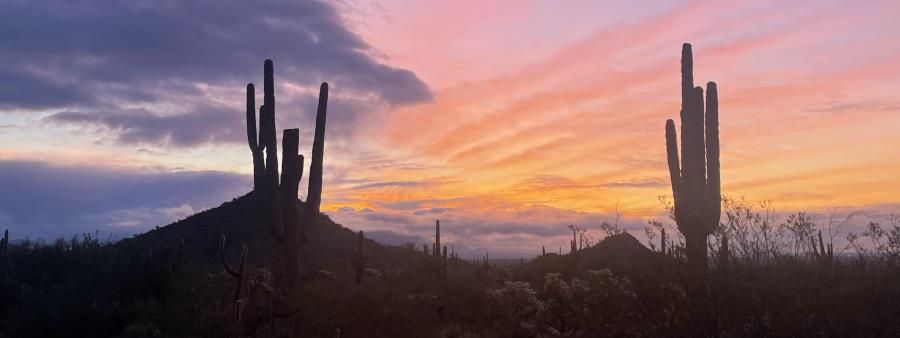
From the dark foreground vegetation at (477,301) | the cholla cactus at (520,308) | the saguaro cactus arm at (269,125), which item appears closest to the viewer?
the dark foreground vegetation at (477,301)

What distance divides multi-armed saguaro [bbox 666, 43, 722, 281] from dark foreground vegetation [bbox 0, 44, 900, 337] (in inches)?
1.1

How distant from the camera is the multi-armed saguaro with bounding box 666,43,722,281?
618 inches

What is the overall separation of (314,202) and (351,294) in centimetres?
329

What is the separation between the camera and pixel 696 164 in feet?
52.7

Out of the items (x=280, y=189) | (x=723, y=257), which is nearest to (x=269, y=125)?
(x=280, y=189)

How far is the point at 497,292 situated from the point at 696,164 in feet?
20.3

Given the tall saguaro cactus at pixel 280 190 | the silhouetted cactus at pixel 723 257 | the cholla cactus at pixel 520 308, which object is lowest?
the cholla cactus at pixel 520 308

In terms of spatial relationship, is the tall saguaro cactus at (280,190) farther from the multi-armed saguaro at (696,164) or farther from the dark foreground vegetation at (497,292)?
the multi-armed saguaro at (696,164)

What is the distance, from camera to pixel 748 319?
9797 millimetres

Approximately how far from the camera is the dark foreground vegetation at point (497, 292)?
10117 millimetres

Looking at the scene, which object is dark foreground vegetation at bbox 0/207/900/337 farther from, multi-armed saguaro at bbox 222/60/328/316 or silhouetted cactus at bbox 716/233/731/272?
multi-armed saguaro at bbox 222/60/328/316

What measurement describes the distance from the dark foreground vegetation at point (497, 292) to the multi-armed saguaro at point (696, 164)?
29 millimetres

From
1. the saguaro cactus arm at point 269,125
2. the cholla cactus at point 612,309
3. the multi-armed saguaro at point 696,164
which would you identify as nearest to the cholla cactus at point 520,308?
the multi-armed saguaro at point 696,164

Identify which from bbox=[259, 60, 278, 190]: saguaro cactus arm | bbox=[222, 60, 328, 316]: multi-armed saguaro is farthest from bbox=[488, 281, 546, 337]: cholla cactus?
bbox=[259, 60, 278, 190]: saguaro cactus arm
